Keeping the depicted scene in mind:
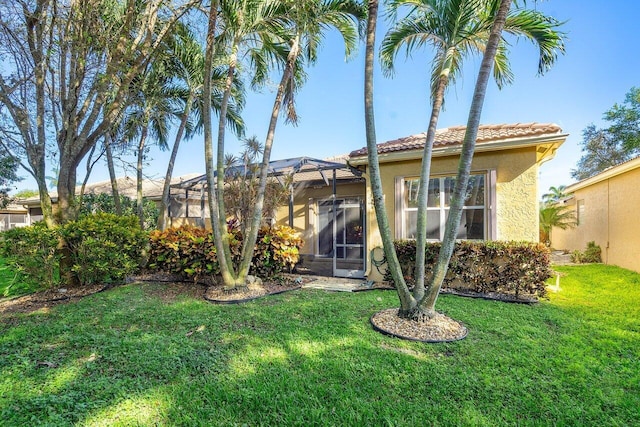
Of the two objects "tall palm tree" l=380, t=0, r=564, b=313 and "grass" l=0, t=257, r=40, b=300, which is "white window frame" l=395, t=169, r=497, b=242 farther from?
"grass" l=0, t=257, r=40, b=300

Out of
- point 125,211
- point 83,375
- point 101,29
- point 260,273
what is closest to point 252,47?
point 101,29

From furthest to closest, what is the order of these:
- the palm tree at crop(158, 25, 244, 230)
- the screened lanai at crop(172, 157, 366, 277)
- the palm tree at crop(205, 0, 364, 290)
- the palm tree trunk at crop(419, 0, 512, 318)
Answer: the screened lanai at crop(172, 157, 366, 277), the palm tree at crop(158, 25, 244, 230), the palm tree at crop(205, 0, 364, 290), the palm tree trunk at crop(419, 0, 512, 318)

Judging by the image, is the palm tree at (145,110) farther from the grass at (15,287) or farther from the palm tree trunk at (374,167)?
the palm tree trunk at (374,167)

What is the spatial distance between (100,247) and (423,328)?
748 cm

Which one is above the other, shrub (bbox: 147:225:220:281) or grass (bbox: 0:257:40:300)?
shrub (bbox: 147:225:220:281)

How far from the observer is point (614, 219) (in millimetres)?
11805

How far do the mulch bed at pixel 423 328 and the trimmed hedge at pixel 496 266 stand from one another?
2.50 m

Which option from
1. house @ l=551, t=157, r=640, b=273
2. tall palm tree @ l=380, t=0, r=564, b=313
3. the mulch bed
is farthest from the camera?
house @ l=551, t=157, r=640, b=273

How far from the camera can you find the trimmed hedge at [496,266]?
6.71 metres

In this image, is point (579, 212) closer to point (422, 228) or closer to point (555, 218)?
point (555, 218)

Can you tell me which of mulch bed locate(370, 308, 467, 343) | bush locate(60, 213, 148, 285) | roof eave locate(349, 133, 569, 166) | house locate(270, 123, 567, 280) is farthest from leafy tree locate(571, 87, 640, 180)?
bush locate(60, 213, 148, 285)

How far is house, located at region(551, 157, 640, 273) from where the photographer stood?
10.4m

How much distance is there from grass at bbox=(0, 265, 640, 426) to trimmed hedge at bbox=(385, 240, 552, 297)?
94 centimetres

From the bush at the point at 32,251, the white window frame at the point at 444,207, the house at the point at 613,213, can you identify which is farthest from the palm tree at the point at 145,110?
the house at the point at 613,213
